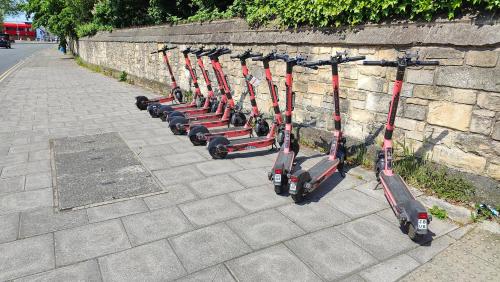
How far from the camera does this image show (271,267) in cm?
301

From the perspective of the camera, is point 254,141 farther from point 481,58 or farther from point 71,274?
point 71,274

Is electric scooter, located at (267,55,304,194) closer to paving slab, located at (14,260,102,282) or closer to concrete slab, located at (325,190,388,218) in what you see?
concrete slab, located at (325,190,388,218)

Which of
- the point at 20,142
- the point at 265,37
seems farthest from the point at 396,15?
the point at 20,142

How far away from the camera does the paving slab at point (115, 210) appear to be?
12.6ft

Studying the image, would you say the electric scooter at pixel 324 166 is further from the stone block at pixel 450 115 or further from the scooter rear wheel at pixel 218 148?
the scooter rear wheel at pixel 218 148

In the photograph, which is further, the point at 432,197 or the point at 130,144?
the point at 130,144

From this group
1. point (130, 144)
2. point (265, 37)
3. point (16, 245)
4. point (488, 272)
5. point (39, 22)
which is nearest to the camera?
point (488, 272)

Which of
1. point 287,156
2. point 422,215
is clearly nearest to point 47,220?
point 287,156

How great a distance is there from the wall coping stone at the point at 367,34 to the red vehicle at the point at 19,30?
294 ft

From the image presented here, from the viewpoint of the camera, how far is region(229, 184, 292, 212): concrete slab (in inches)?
162

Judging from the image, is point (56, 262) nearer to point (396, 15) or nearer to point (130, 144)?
point (130, 144)

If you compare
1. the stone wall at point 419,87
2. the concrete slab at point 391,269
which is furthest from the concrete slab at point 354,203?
the stone wall at point 419,87

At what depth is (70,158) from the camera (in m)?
5.74

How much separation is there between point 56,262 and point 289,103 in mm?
3498
